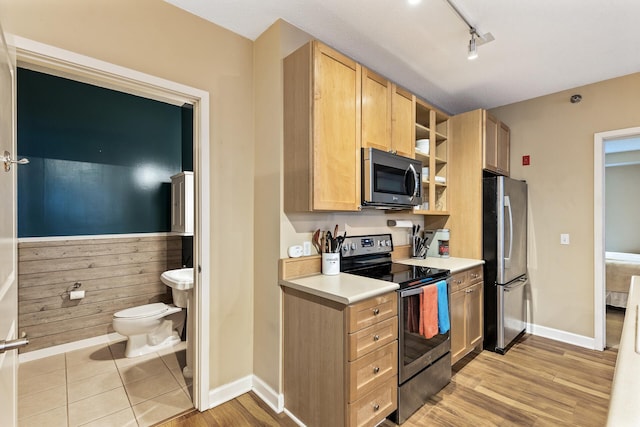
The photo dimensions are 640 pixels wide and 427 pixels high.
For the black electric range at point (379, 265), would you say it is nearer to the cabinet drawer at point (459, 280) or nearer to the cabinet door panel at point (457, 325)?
the cabinet drawer at point (459, 280)

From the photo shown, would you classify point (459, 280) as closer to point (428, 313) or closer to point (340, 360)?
point (428, 313)

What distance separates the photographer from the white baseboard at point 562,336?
2980mm

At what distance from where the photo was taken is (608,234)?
233 inches

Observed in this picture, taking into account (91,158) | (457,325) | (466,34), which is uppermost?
(466,34)

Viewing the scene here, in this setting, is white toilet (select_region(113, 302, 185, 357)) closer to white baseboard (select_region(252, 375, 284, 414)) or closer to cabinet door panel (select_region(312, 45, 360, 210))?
white baseboard (select_region(252, 375, 284, 414))

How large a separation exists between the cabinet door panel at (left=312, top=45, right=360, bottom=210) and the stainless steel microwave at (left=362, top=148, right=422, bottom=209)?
0.07 metres

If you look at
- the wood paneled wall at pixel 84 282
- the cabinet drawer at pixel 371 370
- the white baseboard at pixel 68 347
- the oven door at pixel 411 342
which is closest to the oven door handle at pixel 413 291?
the oven door at pixel 411 342

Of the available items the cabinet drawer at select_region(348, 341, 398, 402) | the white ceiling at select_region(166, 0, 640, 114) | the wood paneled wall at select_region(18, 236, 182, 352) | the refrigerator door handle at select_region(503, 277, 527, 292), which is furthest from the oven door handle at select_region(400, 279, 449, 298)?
the wood paneled wall at select_region(18, 236, 182, 352)

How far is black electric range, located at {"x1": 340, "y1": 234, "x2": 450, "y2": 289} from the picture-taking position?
2.08 metres

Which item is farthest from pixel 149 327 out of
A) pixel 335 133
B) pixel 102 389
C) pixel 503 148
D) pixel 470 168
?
pixel 503 148

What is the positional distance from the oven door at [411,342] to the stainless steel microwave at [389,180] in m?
0.67

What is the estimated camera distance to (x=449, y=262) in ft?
9.20

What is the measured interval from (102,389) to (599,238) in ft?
14.9

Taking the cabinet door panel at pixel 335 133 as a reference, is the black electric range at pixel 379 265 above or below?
below
